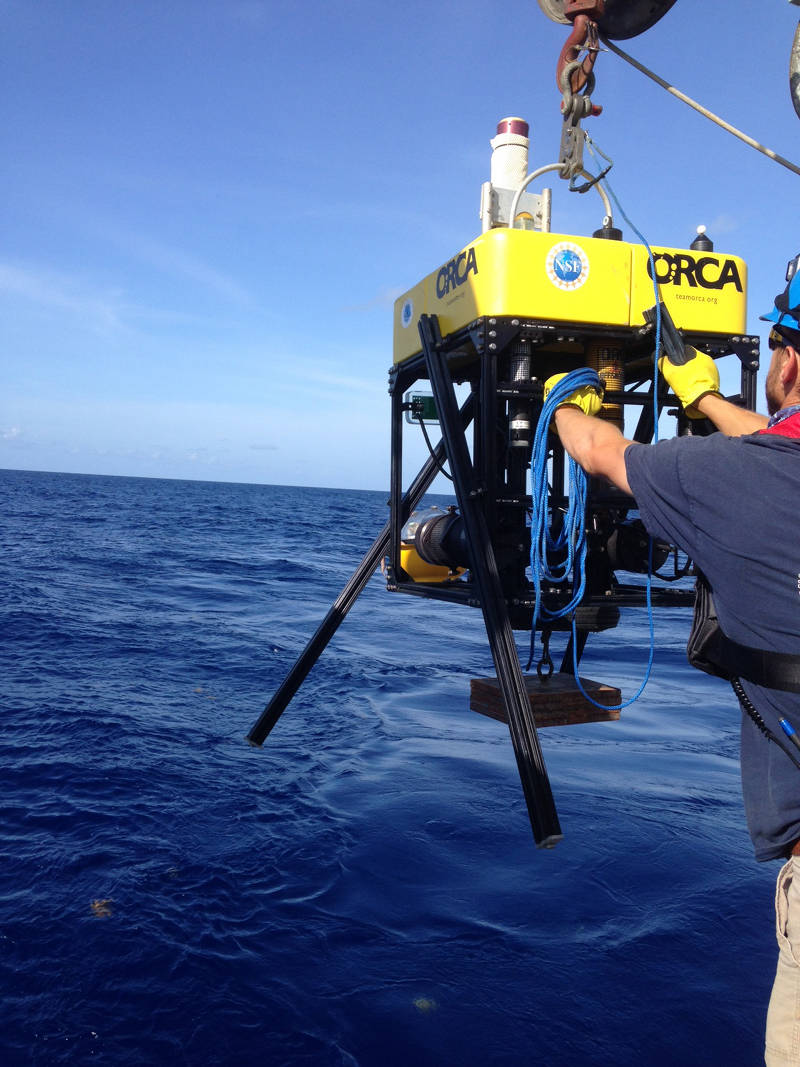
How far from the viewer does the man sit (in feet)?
6.43

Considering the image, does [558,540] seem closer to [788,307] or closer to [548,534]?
[548,534]

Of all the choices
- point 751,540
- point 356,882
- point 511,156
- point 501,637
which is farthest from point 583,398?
point 356,882

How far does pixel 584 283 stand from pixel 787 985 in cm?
297

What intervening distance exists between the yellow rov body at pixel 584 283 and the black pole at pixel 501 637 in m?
0.53

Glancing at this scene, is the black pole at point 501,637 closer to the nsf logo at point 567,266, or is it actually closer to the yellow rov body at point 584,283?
the yellow rov body at point 584,283

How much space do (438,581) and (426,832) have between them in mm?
1681

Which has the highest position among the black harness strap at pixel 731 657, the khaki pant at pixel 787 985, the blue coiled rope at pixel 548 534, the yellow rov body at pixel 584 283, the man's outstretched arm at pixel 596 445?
the yellow rov body at pixel 584 283

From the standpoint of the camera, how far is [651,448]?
2.17 meters

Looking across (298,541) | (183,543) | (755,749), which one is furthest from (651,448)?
(298,541)

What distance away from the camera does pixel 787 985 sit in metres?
2.11

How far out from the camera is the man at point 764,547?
1.96 metres

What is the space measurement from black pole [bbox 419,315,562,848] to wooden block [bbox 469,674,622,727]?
0.32 meters

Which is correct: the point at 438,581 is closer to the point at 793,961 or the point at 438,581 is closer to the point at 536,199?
the point at 536,199

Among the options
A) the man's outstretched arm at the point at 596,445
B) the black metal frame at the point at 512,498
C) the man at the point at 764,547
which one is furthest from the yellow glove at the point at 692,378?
the black metal frame at the point at 512,498
